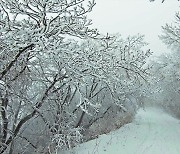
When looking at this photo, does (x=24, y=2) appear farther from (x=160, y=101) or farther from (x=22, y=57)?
(x=160, y=101)

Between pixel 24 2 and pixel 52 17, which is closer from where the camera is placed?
pixel 24 2

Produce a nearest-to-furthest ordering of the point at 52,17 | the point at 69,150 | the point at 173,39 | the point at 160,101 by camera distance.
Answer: the point at 52,17, the point at 69,150, the point at 173,39, the point at 160,101

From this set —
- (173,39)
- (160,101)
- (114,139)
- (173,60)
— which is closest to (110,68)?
(114,139)

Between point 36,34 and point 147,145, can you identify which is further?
point 147,145

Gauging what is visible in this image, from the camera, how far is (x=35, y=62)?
907 centimetres

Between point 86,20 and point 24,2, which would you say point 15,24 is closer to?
point 24,2

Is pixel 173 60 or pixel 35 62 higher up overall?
pixel 173 60

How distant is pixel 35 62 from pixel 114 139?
18.4ft

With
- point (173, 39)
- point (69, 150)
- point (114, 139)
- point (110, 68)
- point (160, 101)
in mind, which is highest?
point (160, 101)

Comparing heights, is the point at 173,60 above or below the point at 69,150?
above

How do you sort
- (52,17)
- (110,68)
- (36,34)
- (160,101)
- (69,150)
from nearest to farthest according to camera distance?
(36,34), (52,17), (110,68), (69,150), (160,101)

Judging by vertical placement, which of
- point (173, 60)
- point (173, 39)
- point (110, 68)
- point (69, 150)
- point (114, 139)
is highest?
point (173, 60)

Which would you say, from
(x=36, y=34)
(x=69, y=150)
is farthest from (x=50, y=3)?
(x=69, y=150)

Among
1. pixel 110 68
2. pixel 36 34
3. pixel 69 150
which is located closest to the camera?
pixel 36 34
